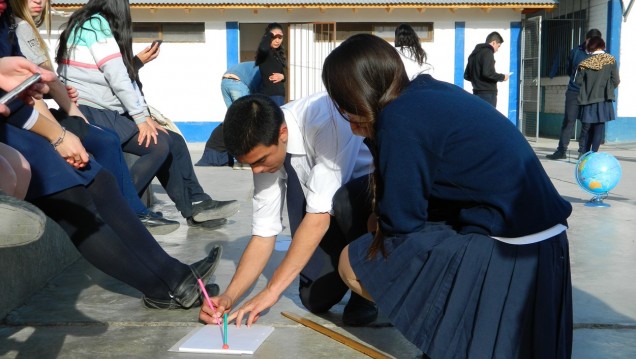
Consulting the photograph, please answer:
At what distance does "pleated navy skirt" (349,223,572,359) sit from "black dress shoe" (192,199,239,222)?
111 inches

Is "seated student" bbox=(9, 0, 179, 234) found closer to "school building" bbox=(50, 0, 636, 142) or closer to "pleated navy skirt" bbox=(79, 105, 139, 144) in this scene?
"pleated navy skirt" bbox=(79, 105, 139, 144)

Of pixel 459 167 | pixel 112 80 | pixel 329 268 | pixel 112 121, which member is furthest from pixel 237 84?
pixel 459 167

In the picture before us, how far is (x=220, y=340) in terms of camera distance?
2.91 meters

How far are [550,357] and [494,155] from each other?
61 centimetres

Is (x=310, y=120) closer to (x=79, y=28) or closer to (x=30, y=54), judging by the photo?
(x=30, y=54)

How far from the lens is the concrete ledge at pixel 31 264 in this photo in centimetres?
326

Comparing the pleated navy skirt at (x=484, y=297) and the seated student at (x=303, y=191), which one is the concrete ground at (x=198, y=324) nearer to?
the seated student at (x=303, y=191)

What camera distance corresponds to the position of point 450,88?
97.4 inches

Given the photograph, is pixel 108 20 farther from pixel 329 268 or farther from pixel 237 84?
pixel 237 84

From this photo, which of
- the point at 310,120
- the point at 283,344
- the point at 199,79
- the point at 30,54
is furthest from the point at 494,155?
the point at 199,79

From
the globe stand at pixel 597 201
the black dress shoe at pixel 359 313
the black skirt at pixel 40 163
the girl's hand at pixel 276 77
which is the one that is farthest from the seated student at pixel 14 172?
the girl's hand at pixel 276 77

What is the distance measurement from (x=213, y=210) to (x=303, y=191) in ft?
6.91

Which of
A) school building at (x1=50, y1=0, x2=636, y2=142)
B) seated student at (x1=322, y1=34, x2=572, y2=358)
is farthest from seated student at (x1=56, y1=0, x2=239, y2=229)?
school building at (x1=50, y1=0, x2=636, y2=142)

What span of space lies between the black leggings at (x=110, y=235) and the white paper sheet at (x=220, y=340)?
32 centimetres
